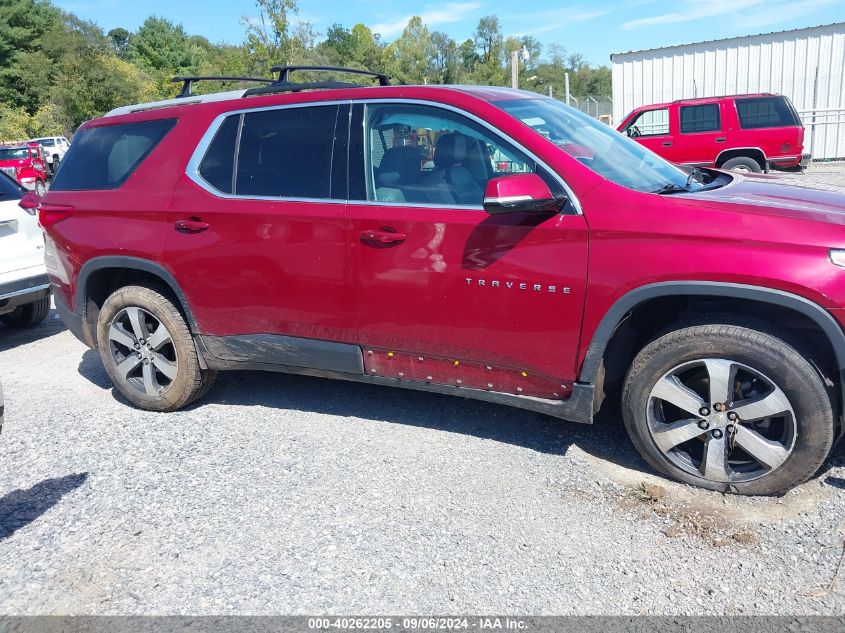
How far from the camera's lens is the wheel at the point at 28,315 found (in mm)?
6891

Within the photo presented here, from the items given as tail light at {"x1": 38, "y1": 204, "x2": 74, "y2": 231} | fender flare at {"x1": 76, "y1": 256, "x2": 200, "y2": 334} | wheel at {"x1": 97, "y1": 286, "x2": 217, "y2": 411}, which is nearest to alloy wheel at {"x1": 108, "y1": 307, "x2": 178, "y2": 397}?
wheel at {"x1": 97, "y1": 286, "x2": 217, "y2": 411}

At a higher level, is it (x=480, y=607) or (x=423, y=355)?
(x=423, y=355)

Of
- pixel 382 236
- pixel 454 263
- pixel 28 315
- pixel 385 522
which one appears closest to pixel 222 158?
pixel 382 236

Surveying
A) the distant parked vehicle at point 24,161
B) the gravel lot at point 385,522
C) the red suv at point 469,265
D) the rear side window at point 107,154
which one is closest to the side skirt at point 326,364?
the red suv at point 469,265

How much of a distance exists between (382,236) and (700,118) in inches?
482

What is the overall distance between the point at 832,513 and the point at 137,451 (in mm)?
3558

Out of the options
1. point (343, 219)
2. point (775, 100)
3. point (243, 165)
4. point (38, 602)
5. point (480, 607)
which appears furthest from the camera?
point (775, 100)

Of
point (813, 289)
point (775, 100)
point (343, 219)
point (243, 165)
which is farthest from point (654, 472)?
point (775, 100)

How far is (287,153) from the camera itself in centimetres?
385

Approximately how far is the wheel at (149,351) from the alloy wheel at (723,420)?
2787mm

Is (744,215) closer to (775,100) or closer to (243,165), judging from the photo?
(243,165)

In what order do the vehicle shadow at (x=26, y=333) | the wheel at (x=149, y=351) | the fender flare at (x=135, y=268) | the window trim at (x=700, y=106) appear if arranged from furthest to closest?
the window trim at (x=700, y=106) → the vehicle shadow at (x=26, y=333) → the wheel at (x=149, y=351) → the fender flare at (x=135, y=268)

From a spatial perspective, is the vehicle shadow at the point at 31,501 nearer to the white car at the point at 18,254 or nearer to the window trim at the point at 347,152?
the window trim at the point at 347,152

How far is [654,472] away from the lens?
11.3 ft
